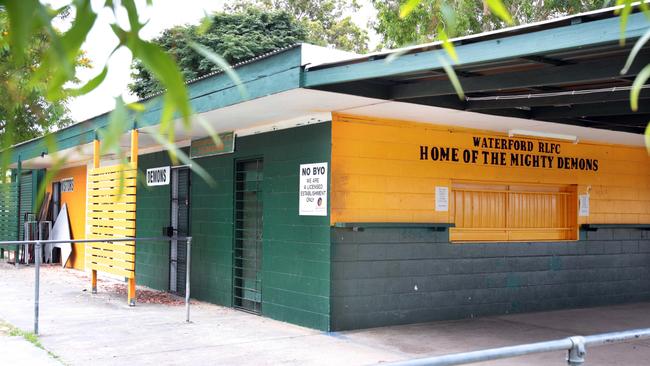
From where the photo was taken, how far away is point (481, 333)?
8398 millimetres

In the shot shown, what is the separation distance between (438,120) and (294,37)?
75.4 ft

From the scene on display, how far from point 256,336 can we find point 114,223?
3830 mm

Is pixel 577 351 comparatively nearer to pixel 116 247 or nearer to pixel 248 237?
pixel 248 237

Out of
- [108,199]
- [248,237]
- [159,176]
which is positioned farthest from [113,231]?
[248,237]

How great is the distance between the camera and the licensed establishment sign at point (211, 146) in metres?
10.5

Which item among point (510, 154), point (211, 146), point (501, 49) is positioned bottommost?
point (510, 154)

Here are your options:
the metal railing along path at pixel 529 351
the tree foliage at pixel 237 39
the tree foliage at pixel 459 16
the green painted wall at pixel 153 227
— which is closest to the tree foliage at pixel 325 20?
the tree foliage at pixel 237 39

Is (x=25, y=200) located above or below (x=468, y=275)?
above

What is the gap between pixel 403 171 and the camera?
8.95m

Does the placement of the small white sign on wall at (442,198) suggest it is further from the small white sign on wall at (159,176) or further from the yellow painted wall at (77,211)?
the yellow painted wall at (77,211)

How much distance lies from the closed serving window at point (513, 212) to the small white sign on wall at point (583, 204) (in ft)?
0.29

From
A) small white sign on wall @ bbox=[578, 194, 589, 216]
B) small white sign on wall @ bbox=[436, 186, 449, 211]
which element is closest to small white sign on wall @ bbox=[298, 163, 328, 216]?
small white sign on wall @ bbox=[436, 186, 449, 211]

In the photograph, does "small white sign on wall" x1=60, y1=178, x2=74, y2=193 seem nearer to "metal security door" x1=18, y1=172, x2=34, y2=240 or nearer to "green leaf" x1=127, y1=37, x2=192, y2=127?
"metal security door" x1=18, y1=172, x2=34, y2=240

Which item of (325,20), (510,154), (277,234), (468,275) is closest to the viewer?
(277,234)
